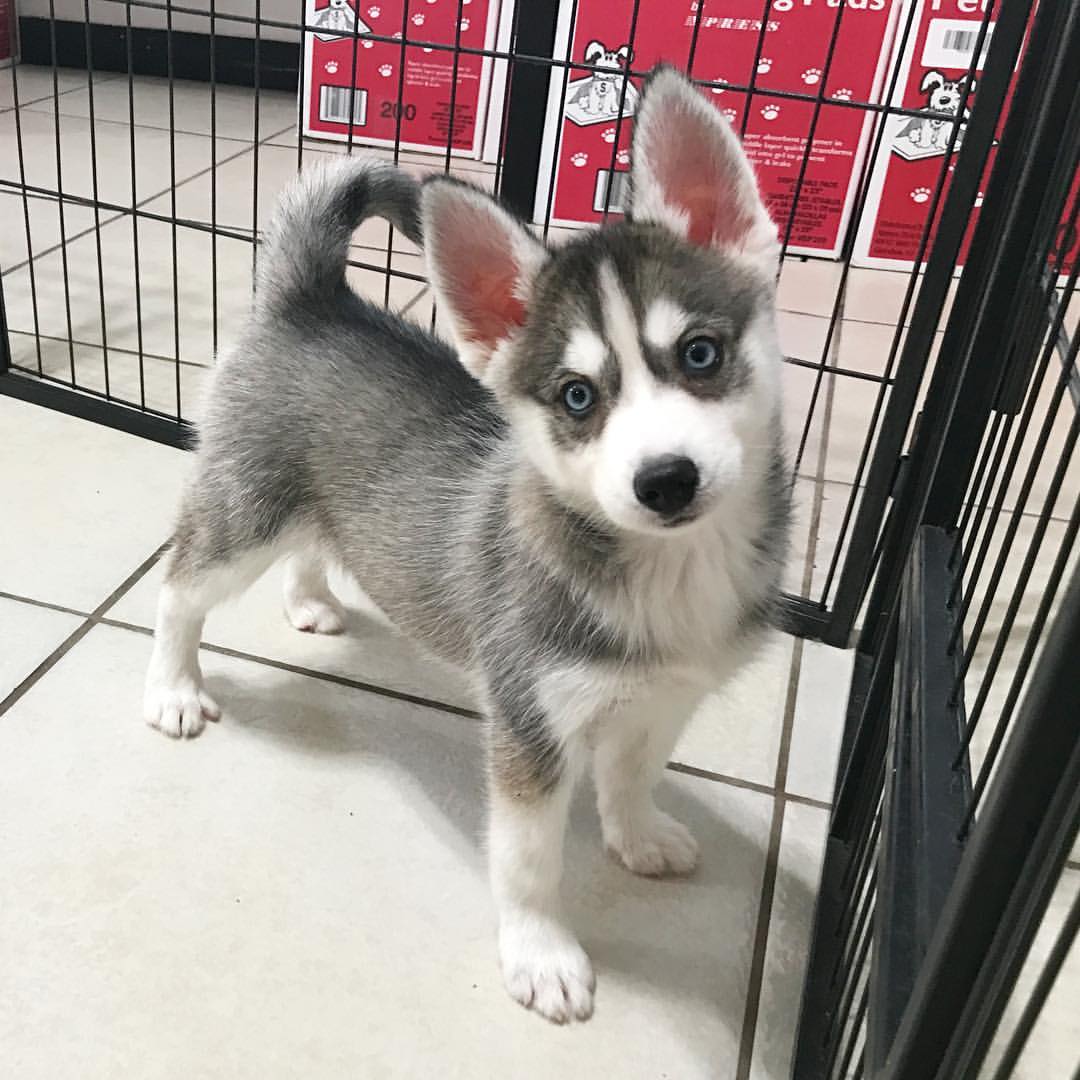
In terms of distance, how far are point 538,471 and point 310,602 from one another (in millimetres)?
678

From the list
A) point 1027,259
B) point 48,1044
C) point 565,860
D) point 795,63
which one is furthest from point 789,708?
point 795,63

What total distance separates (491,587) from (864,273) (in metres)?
2.32

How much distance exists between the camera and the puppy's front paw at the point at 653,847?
136 centimetres

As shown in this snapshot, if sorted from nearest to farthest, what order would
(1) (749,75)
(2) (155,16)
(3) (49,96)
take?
1. (1) (749,75)
2. (3) (49,96)
3. (2) (155,16)

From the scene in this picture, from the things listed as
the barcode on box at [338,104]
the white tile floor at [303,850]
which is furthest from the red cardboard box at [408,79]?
the white tile floor at [303,850]

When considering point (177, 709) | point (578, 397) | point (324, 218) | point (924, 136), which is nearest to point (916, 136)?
point (924, 136)

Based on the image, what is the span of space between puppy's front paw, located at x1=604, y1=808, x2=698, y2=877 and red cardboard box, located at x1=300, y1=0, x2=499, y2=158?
7.58 ft

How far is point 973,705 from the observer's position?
1105mm

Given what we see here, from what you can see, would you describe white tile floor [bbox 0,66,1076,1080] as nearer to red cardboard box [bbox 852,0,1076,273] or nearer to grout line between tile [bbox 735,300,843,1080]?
grout line between tile [bbox 735,300,843,1080]

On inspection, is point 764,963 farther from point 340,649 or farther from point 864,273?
point 864,273

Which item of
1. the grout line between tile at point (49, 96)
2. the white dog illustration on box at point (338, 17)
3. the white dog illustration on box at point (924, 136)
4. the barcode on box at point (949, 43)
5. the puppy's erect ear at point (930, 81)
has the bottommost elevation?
the grout line between tile at point (49, 96)

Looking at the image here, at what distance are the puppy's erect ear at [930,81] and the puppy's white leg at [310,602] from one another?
2035mm

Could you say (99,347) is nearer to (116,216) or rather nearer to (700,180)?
(116,216)

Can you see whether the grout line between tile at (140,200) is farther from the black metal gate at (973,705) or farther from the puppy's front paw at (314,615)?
the black metal gate at (973,705)
